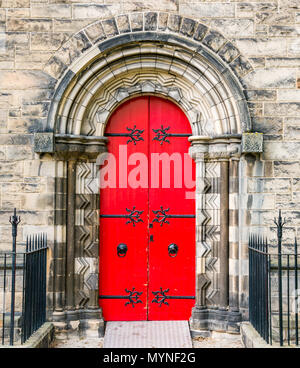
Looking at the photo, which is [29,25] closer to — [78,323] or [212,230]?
[212,230]

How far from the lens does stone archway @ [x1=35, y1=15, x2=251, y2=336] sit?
5.84m

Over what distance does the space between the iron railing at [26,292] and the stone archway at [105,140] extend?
0.34 meters

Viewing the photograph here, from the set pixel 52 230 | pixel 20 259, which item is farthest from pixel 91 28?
pixel 20 259

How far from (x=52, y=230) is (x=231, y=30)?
10.9 ft

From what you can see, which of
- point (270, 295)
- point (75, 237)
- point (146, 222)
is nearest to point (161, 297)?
point (146, 222)

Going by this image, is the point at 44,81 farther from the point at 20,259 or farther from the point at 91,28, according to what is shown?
the point at 20,259

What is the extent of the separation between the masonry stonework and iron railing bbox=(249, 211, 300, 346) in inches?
11.5

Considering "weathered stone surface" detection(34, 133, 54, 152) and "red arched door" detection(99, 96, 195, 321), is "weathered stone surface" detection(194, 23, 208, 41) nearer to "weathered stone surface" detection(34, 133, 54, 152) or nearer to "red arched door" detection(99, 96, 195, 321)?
"red arched door" detection(99, 96, 195, 321)

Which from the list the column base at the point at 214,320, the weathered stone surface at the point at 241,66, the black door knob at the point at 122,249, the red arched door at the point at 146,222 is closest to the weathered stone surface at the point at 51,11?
the red arched door at the point at 146,222

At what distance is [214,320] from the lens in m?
5.86

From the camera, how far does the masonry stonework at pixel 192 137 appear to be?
5.83 metres

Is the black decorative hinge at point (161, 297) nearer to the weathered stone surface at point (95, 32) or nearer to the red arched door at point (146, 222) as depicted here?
the red arched door at point (146, 222)

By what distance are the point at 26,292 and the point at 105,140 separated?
7.14 ft

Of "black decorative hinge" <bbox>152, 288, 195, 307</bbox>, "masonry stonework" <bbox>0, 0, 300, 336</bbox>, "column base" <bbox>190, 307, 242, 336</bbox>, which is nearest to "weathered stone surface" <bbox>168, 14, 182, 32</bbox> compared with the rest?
"masonry stonework" <bbox>0, 0, 300, 336</bbox>
